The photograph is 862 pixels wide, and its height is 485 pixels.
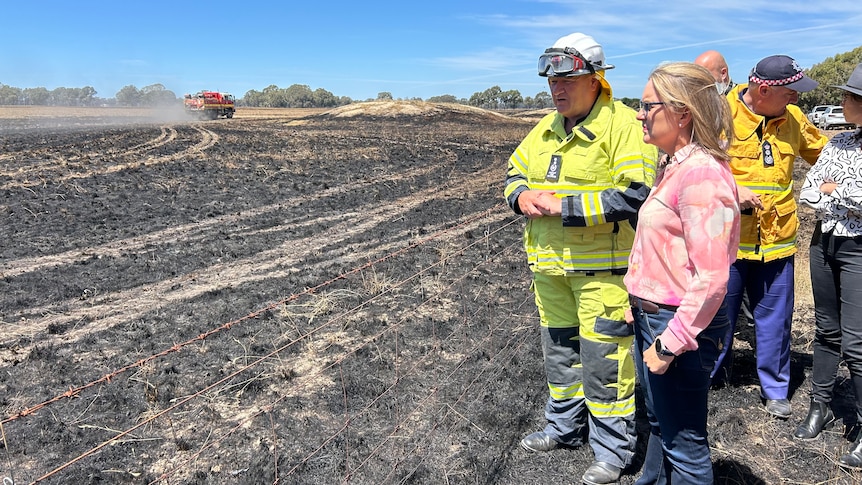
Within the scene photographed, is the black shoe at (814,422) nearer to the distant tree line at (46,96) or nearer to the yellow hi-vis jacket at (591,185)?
the yellow hi-vis jacket at (591,185)

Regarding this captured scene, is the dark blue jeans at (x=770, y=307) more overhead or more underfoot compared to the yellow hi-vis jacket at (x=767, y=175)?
more underfoot

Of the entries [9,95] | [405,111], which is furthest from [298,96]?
[405,111]

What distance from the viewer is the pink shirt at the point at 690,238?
5.75 ft

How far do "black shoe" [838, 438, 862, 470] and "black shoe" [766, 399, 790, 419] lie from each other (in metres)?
0.46

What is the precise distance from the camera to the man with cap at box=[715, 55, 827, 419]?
2959mm

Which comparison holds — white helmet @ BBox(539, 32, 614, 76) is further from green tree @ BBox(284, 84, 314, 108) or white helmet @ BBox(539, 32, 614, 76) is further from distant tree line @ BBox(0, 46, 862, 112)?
green tree @ BBox(284, 84, 314, 108)

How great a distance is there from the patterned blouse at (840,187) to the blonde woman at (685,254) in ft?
3.86

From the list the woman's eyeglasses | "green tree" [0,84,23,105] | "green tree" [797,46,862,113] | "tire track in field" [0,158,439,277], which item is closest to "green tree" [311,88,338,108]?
"green tree" [0,84,23,105]

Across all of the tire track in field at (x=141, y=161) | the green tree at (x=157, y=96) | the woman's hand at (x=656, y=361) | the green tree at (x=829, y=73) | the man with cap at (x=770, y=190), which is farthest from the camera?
the green tree at (x=157, y=96)

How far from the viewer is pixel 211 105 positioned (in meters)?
41.4

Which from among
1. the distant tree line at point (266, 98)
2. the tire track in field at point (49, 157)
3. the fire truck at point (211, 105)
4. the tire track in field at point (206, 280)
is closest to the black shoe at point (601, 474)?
the tire track in field at point (206, 280)

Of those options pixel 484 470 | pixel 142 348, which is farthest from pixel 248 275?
pixel 484 470

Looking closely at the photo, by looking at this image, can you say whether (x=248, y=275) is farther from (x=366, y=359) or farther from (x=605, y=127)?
(x=605, y=127)

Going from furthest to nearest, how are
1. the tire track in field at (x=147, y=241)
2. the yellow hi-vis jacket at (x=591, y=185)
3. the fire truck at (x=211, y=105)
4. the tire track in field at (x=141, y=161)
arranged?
the fire truck at (x=211, y=105) → the tire track in field at (x=141, y=161) → the tire track in field at (x=147, y=241) → the yellow hi-vis jacket at (x=591, y=185)
